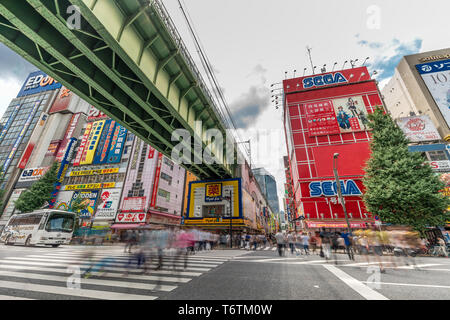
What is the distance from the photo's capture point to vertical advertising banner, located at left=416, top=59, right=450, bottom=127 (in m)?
28.4

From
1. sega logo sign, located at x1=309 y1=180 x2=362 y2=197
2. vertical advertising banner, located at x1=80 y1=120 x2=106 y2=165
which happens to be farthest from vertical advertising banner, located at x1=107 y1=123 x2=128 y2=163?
sega logo sign, located at x1=309 y1=180 x2=362 y2=197

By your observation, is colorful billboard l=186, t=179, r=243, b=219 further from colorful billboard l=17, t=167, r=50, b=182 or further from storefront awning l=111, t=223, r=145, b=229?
colorful billboard l=17, t=167, r=50, b=182

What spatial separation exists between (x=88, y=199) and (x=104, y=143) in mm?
11768

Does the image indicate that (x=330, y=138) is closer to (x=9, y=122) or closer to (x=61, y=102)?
(x=61, y=102)

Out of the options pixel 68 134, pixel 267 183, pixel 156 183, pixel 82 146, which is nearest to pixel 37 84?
pixel 68 134

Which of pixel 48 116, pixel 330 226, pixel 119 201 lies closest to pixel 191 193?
pixel 119 201

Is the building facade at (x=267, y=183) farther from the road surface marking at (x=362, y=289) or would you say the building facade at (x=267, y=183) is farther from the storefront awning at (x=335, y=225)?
the road surface marking at (x=362, y=289)

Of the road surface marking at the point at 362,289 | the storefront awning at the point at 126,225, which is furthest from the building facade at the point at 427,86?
the storefront awning at the point at 126,225

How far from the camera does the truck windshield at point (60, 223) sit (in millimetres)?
15502

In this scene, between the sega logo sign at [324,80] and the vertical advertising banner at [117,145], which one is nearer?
the sega logo sign at [324,80]

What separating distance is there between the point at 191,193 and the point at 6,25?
24.6m

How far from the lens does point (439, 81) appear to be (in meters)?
30.1

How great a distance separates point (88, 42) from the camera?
6.71m

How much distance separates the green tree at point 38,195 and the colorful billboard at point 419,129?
2292 inches
